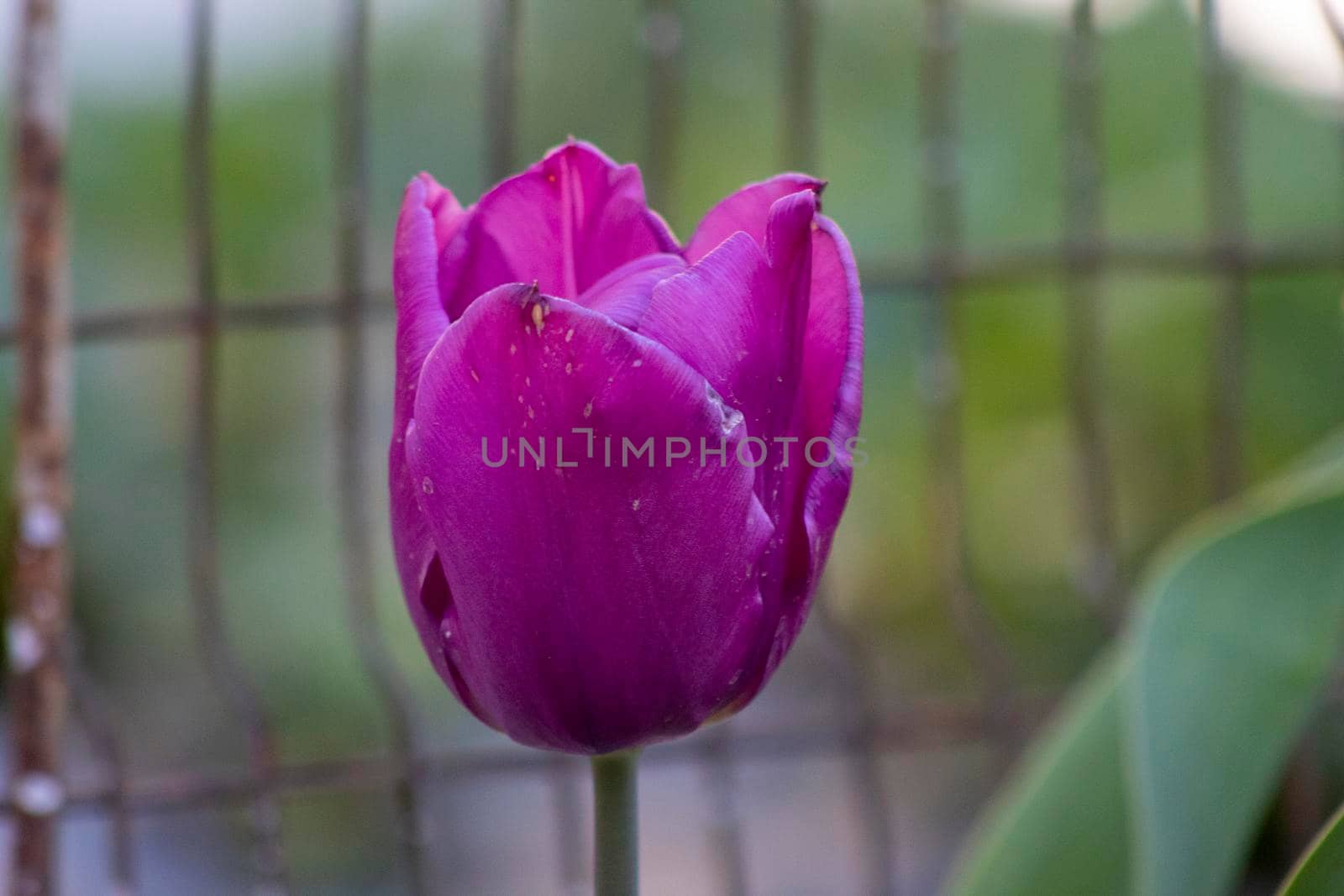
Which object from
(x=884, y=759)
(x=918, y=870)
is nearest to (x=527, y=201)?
(x=918, y=870)

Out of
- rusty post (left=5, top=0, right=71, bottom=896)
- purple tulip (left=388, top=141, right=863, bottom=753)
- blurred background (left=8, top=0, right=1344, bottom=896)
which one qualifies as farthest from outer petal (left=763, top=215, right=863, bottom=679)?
blurred background (left=8, top=0, right=1344, bottom=896)

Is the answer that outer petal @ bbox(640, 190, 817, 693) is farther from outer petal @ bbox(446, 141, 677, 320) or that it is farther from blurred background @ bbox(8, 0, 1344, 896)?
blurred background @ bbox(8, 0, 1344, 896)

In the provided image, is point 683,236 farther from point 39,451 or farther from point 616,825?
point 616,825

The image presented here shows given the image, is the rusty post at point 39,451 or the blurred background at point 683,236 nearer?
the rusty post at point 39,451

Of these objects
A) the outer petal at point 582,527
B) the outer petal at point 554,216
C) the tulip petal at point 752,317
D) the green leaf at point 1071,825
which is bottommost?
the green leaf at point 1071,825

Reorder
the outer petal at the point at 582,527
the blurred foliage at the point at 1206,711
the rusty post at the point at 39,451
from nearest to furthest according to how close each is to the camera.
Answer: the outer petal at the point at 582,527
the blurred foliage at the point at 1206,711
the rusty post at the point at 39,451

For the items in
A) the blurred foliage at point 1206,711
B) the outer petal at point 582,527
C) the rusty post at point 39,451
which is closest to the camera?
the outer petal at point 582,527

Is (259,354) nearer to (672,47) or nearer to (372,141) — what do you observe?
(372,141)

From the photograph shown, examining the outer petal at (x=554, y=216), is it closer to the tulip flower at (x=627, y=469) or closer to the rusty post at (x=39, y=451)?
the tulip flower at (x=627, y=469)

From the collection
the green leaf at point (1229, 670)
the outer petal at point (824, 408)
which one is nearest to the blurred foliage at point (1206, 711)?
the green leaf at point (1229, 670)
